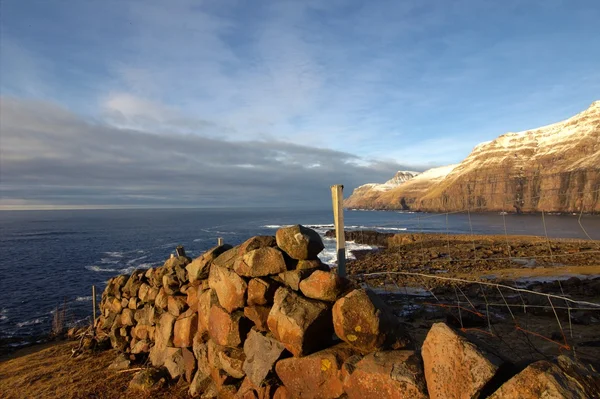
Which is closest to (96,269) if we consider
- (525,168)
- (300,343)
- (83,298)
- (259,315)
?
(83,298)

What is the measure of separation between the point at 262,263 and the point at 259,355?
59.6 inches

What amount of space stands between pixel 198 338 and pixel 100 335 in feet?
23.0

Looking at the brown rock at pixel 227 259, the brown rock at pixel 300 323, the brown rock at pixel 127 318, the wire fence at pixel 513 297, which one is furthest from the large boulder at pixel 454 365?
the brown rock at pixel 127 318

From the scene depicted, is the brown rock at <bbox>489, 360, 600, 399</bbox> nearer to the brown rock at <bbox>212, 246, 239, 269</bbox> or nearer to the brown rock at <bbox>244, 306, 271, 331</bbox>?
the brown rock at <bbox>244, 306, 271, 331</bbox>

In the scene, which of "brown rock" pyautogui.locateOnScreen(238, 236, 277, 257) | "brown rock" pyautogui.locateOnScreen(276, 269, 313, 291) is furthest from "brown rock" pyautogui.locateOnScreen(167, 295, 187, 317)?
"brown rock" pyautogui.locateOnScreen(276, 269, 313, 291)

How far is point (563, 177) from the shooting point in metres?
116

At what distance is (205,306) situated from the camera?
6.90 meters

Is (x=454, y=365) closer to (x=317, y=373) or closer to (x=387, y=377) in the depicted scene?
(x=387, y=377)

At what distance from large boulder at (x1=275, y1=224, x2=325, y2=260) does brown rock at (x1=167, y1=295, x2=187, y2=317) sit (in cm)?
348

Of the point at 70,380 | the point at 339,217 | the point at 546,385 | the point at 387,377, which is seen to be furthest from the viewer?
the point at 70,380

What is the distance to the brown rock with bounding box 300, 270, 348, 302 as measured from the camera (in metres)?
5.21

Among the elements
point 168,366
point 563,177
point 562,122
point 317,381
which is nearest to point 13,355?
point 168,366

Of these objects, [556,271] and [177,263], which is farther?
[556,271]

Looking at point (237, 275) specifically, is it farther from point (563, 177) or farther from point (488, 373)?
point (563, 177)
